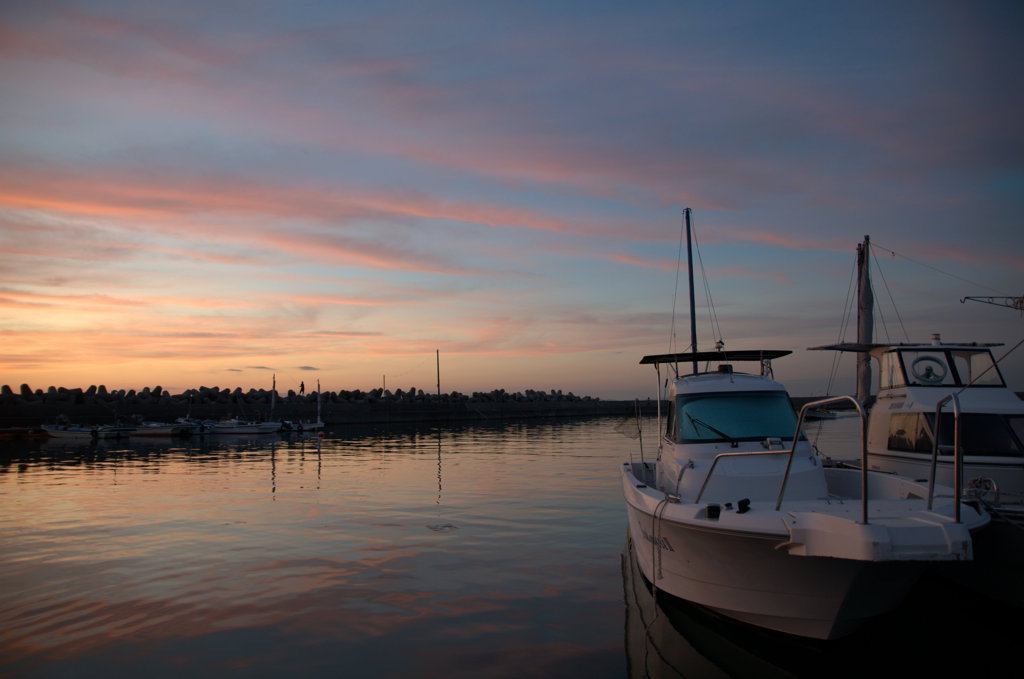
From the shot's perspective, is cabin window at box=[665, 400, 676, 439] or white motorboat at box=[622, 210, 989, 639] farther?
cabin window at box=[665, 400, 676, 439]

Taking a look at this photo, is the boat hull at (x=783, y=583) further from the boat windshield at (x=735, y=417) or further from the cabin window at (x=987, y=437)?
the cabin window at (x=987, y=437)

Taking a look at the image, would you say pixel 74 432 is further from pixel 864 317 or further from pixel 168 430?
pixel 864 317

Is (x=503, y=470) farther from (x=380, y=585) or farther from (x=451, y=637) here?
(x=451, y=637)

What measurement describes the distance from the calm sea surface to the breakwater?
56.8 m

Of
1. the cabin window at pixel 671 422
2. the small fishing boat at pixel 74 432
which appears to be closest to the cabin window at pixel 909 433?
the cabin window at pixel 671 422

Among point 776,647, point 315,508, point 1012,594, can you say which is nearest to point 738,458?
point 776,647

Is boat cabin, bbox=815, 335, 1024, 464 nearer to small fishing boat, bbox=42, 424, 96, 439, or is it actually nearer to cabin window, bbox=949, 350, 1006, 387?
cabin window, bbox=949, 350, 1006, 387

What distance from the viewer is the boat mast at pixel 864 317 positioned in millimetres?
19441

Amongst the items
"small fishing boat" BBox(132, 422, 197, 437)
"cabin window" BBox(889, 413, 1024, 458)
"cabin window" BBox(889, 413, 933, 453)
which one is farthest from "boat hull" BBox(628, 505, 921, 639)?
"small fishing boat" BBox(132, 422, 197, 437)

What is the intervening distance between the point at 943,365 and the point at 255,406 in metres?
81.1

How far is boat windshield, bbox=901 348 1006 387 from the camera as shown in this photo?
523 inches

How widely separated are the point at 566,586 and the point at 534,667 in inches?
122

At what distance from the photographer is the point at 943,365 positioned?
13.4 meters

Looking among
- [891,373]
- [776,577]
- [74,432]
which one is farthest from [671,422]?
[74,432]
